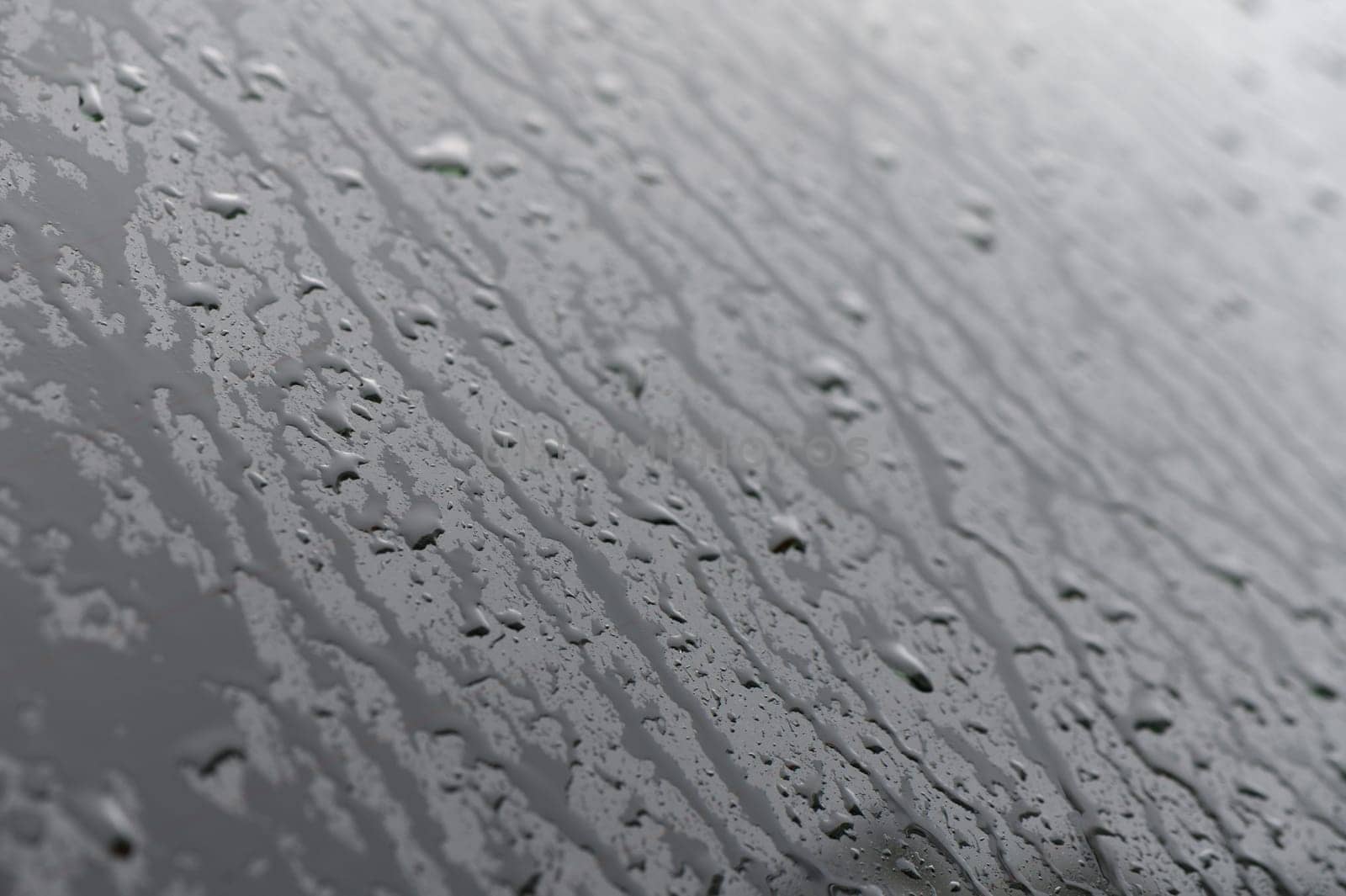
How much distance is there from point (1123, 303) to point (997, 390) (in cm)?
55

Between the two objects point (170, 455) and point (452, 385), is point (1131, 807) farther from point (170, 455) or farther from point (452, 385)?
point (170, 455)

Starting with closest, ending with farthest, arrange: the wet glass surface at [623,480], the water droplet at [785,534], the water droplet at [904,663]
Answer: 1. the wet glass surface at [623,480]
2. the water droplet at [904,663]
3. the water droplet at [785,534]

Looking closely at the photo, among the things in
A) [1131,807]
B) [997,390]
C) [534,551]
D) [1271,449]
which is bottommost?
[534,551]

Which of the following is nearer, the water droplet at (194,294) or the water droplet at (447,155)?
the water droplet at (194,294)

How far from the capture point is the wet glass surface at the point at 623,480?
3.81ft

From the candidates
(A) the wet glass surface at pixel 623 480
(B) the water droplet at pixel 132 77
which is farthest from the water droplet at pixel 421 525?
(B) the water droplet at pixel 132 77

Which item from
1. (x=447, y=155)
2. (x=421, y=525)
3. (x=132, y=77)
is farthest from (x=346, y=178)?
(x=421, y=525)

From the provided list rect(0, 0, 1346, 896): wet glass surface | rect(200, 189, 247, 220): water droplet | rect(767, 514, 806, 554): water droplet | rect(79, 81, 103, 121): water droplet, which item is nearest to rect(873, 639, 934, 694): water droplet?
rect(0, 0, 1346, 896): wet glass surface

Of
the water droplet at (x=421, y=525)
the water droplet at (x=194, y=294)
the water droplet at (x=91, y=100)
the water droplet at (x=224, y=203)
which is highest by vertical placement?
the water droplet at (x=224, y=203)

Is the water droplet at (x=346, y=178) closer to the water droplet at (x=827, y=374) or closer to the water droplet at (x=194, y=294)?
the water droplet at (x=194, y=294)

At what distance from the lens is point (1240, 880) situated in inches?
56.6

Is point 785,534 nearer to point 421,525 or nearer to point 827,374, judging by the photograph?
point 827,374

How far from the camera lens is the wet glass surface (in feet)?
3.81

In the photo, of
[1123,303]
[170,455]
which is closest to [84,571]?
[170,455]
